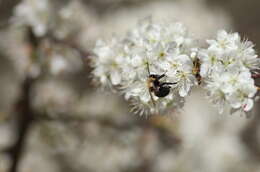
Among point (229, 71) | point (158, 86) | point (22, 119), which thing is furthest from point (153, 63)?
point (22, 119)

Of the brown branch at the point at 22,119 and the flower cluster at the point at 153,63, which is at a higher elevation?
the flower cluster at the point at 153,63

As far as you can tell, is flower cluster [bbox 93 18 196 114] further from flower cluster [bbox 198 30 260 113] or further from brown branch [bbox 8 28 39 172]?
brown branch [bbox 8 28 39 172]

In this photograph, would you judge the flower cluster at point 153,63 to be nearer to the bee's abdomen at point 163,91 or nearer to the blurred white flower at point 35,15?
the bee's abdomen at point 163,91

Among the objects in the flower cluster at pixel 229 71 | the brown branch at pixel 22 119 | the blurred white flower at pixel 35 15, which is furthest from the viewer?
the brown branch at pixel 22 119

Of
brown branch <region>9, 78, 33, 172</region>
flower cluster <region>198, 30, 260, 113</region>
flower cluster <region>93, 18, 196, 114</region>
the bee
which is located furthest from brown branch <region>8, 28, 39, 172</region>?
flower cluster <region>198, 30, 260, 113</region>

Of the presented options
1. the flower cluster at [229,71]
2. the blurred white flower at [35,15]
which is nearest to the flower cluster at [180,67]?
the flower cluster at [229,71]

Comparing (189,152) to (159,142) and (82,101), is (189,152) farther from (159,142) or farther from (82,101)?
(82,101)
